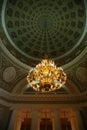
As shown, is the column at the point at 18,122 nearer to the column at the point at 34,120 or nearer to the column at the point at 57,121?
the column at the point at 34,120

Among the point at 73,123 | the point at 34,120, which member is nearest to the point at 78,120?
the point at 73,123

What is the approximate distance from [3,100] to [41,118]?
124 inches

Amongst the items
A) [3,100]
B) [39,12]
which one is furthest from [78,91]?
[39,12]

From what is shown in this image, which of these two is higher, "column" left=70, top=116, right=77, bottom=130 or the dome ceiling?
the dome ceiling

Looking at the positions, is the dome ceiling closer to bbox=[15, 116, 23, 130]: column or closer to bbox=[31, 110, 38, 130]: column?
bbox=[31, 110, 38, 130]: column

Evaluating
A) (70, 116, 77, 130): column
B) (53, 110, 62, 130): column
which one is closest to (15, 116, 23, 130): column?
(53, 110, 62, 130): column

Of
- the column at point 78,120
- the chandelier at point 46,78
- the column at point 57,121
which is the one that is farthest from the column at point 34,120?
the chandelier at point 46,78

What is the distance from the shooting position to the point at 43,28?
12.7m

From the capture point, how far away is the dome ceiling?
11.8 m

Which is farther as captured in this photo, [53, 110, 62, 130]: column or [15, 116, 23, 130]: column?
[15, 116, 23, 130]: column

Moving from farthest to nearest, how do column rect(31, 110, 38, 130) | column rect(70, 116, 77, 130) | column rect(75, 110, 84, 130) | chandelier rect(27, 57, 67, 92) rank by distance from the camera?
column rect(70, 116, 77, 130) → column rect(31, 110, 38, 130) → column rect(75, 110, 84, 130) → chandelier rect(27, 57, 67, 92)

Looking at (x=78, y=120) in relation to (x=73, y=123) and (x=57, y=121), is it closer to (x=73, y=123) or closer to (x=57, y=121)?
(x=73, y=123)

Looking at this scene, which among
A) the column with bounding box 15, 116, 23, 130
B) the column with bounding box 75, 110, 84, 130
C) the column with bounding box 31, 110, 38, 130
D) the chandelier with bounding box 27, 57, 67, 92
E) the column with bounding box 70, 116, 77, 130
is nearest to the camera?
the chandelier with bounding box 27, 57, 67, 92

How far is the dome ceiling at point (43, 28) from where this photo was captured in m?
11.8
